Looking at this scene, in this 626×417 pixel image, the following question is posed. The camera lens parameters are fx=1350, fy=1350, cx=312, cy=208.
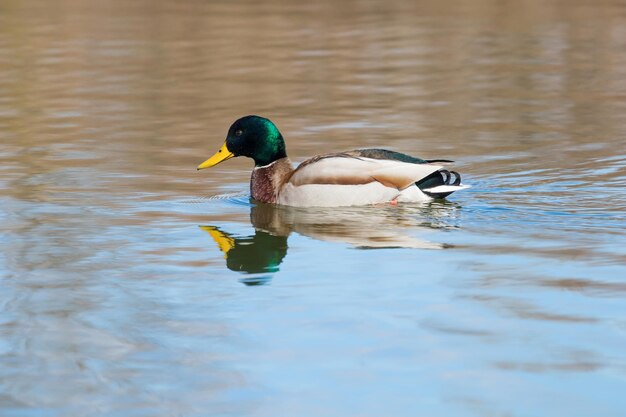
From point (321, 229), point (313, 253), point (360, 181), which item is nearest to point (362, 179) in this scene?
point (360, 181)

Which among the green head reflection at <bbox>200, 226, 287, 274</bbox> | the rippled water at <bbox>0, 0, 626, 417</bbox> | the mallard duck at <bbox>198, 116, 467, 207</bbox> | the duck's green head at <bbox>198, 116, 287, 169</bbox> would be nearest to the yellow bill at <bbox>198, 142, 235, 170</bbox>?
the duck's green head at <bbox>198, 116, 287, 169</bbox>

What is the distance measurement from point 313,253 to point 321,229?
1.01m

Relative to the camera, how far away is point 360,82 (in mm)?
Answer: 21172

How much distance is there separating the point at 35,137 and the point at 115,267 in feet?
23.3

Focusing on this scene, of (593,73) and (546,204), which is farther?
(593,73)

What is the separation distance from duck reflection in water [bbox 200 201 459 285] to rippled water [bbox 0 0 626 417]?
0.04m

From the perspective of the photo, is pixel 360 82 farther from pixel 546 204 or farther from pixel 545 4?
pixel 545 4

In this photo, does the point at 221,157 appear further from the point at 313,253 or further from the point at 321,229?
the point at 313,253

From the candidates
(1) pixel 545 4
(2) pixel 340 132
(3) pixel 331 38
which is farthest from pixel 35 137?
(1) pixel 545 4

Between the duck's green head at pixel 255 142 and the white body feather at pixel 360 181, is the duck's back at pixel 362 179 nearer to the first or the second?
the white body feather at pixel 360 181

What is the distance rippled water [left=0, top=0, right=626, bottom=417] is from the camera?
6.47 metres

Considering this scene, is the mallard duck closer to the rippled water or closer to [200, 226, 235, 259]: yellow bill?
the rippled water

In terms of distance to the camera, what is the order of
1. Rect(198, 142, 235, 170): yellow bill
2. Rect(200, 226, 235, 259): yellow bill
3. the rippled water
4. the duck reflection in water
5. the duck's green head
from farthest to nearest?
Rect(198, 142, 235, 170): yellow bill → the duck's green head → Rect(200, 226, 235, 259): yellow bill → the duck reflection in water → the rippled water

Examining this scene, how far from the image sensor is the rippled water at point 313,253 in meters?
6.47
